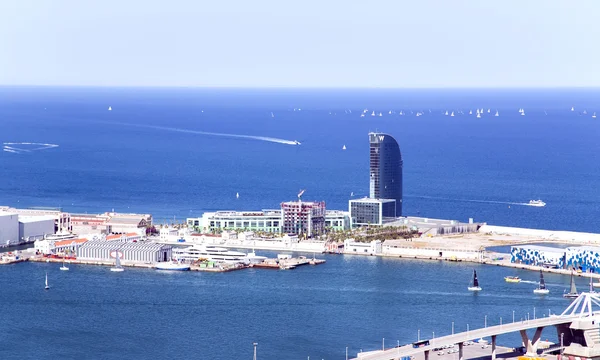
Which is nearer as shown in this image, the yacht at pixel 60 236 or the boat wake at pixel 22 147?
the yacht at pixel 60 236

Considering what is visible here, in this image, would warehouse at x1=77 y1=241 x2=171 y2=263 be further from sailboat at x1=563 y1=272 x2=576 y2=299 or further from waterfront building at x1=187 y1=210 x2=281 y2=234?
sailboat at x1=563 y1=272 x2=576 y2=299

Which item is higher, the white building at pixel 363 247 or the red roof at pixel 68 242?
the red roof at pixel 68 242

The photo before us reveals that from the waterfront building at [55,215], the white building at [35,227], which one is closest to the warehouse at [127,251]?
the white building at [35,227]

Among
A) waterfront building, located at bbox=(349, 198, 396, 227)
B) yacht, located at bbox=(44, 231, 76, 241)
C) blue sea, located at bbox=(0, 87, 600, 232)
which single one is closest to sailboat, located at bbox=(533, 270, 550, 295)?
waterfront building, located at bbox=(349, 198, 396, 227)

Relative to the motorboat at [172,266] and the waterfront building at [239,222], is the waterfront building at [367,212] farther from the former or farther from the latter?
the motorboat at [172,266]

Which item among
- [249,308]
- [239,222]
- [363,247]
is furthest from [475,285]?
[239,222]

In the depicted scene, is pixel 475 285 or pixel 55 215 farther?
pixel 55 215

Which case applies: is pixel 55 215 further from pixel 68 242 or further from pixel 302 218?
pixel 302 218

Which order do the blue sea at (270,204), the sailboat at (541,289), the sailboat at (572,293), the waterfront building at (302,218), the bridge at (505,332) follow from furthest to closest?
the waterfront building at (302,218) < the sailboat at (541,289) < the sailboat at (572,293) < the blue sea at (270,204) < the bridge at (505,332)
